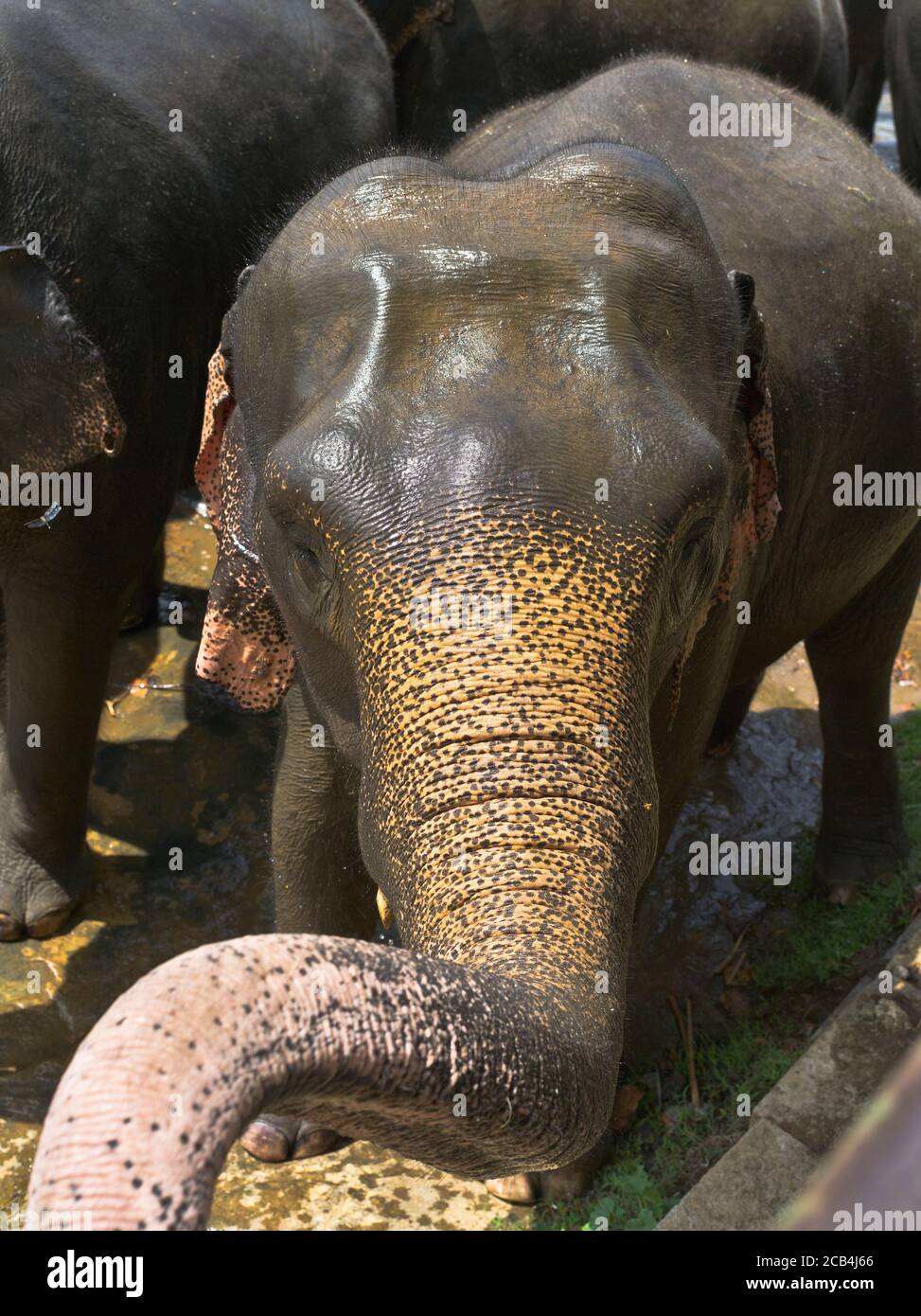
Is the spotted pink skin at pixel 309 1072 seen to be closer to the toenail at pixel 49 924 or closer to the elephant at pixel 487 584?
the elephant at pixel 487 584

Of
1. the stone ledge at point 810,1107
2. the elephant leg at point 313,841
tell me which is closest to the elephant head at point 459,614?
the elephant leg at point 313,841

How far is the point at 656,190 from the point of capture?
251cm

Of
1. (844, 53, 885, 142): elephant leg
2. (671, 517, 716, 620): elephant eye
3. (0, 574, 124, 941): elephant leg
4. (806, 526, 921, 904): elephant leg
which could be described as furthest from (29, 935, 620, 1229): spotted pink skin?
(844, 53, 885, 142): elephant leg

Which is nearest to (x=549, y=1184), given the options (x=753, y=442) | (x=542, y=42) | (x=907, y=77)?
(x=753, y=442)

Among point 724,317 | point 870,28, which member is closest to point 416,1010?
point 724,317

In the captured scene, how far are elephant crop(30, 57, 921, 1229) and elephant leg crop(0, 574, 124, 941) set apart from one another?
0.94 metres

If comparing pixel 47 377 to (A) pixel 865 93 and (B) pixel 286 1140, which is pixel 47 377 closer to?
(B) pixel 286 1140

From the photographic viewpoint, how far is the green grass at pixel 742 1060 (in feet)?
10.5

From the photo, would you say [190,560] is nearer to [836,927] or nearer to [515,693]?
[836,927]

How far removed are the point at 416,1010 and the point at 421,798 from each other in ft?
1.54

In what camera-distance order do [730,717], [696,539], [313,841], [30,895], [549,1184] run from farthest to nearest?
[730,717]
[30,895]
[549,1184]
[313,841]
[696,539]

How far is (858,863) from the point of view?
4203 mm

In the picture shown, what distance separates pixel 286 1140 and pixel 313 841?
77 centimetres

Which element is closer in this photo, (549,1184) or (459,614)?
(459,614)
